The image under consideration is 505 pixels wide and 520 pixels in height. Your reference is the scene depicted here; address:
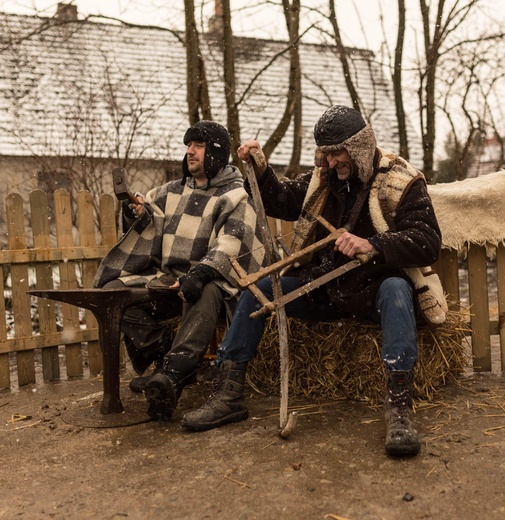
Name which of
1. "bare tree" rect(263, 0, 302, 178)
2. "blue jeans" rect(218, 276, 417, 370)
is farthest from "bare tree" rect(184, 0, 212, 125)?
"blue jeans" rect(218, 276, 417, 370)

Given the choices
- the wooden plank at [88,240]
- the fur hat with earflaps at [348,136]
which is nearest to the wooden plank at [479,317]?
the fur hat with earflaps at [348,136]

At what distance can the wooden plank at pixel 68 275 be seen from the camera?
16.5 ft

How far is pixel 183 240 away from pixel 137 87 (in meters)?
10.5

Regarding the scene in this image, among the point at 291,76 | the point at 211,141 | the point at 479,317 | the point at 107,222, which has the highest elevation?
the point at 291,76

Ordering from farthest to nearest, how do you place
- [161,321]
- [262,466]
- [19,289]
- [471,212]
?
[19,289], [161,321], [471,212], [262,466]

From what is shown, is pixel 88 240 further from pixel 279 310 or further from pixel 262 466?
pixel 262 466

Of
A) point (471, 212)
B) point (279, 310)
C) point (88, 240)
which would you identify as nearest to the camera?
point (279, 310)

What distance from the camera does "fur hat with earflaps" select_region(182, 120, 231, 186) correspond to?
4391mm

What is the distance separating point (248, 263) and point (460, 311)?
1391 mm

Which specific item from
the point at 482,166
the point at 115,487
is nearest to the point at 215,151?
the point at 115,487

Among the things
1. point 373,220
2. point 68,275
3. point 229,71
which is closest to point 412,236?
point 373,220

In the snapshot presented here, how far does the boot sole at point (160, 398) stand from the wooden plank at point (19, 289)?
1.69 m

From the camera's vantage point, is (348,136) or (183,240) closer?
(348,136)

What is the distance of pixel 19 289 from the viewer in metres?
4.86
